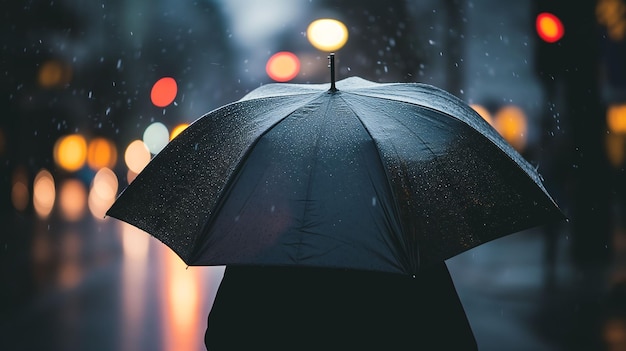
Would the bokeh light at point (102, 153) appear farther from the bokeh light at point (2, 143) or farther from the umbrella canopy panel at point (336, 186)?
the umbrella canopy panel at point (336, 186)

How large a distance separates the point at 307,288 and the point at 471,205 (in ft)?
2.22

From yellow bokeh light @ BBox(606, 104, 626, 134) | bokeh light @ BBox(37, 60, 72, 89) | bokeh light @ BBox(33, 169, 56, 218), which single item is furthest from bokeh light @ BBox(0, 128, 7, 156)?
yellow bokeh light @ BBox(606, 104, 626, 134)

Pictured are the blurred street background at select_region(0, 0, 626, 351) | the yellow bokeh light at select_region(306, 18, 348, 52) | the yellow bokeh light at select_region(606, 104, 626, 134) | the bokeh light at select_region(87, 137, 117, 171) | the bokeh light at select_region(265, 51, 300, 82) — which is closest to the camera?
the blurred street background at select_region(0, 0, 626, 351)

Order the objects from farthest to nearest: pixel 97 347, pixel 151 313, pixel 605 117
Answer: pixel 605 117, pixel 151 313, pixel 97 347

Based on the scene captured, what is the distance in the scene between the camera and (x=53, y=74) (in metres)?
41.9

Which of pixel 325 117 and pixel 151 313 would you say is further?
pixel 151 313

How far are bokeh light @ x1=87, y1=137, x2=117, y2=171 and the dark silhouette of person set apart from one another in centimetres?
5727

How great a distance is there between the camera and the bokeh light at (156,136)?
64938 millimetres

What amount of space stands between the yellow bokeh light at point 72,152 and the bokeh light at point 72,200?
3.42 ft

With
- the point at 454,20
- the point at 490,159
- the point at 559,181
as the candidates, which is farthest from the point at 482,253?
the point at 490,159

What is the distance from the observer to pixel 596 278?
11.1m

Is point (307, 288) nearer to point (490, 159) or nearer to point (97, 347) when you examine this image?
point (490, 159)

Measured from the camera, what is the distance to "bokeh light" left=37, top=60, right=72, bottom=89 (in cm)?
3928

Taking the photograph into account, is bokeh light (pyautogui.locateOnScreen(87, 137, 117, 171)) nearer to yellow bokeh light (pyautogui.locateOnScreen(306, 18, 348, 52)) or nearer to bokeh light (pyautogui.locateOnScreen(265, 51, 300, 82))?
bokeh light (pyautogui.locateOnScreen(265, 51, 300, 82))
